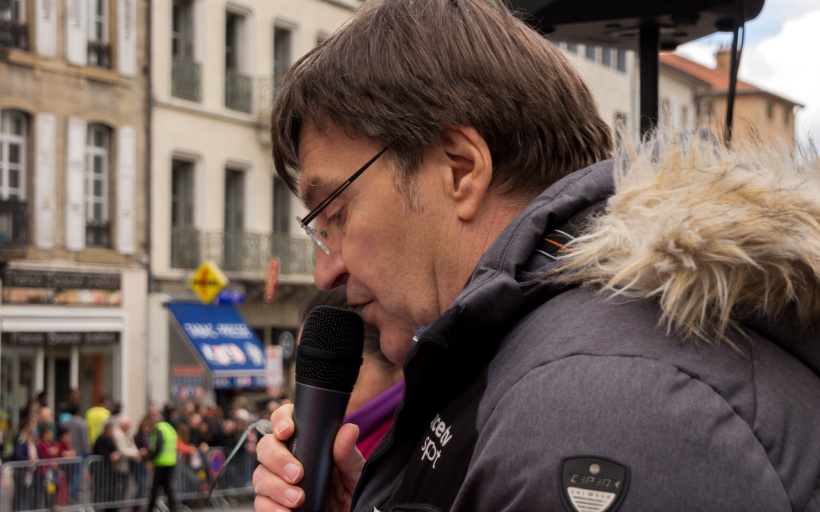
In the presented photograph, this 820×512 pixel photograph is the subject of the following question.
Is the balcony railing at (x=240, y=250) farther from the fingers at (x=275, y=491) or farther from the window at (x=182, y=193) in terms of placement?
the fingers at (x=275, y=491)

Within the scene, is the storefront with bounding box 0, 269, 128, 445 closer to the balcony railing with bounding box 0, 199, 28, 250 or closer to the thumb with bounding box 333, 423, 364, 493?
the balcony railing with bounding box 0, 199, 28, 250

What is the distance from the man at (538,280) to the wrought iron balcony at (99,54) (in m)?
21.3

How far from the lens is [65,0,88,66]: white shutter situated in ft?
71.1

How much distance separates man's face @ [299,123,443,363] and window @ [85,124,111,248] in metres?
21.0

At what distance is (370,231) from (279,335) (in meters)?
25.1

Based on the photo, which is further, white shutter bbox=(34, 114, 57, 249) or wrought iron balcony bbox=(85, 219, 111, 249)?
wrought iron balcony bbox=(85, 219, 111, 249)

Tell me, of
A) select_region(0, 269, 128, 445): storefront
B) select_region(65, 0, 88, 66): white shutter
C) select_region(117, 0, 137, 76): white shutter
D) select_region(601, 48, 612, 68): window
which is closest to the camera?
select_region(0, 269, 128, 445): storefront

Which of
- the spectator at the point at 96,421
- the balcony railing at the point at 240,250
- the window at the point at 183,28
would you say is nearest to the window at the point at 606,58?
the balcony railing at the point at 240,250

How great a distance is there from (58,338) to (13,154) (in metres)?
3.54

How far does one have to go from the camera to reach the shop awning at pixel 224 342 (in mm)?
23172

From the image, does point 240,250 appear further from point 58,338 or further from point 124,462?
point 124,462

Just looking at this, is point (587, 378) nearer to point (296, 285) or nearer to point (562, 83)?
point (562, 83)

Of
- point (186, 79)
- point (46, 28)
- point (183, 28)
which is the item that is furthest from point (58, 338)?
point (183, 28)

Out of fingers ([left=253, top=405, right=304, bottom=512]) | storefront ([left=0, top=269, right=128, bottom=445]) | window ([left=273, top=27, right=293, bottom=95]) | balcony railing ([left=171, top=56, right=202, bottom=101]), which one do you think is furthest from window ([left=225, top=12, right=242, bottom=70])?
fingers ([left=253, top=405, right=304, bottom=512])
